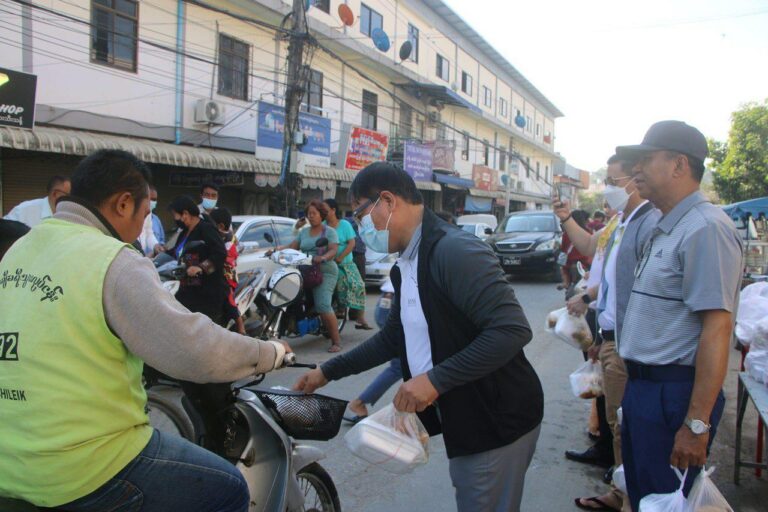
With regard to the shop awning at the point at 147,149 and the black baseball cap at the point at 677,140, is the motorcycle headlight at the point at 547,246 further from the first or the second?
the black baseball cap at the point at 677,140

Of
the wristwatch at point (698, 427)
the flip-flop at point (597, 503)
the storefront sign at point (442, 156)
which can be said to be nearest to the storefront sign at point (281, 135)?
the storefront sign at point (442, 156)

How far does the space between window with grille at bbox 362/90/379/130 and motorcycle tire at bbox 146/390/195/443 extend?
19.2 metres

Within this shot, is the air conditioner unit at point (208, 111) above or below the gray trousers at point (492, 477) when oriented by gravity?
above

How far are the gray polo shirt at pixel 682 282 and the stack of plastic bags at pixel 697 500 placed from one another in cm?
41

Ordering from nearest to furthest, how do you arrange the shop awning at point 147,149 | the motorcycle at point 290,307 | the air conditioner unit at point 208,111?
the motorcycle at point 290,307 < the shop awning at point 147,149 < the air conditioner unit at point 208,111

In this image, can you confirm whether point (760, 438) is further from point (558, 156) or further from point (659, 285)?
point (558, 156)

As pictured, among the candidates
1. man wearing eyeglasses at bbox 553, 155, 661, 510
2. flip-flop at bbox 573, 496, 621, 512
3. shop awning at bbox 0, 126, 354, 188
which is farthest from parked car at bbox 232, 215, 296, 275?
flip-flop at bbox 573, 496, 621, 512

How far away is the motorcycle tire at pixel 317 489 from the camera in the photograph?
2543 mm

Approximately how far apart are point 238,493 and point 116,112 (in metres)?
12.3

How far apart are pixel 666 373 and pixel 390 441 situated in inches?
43.4

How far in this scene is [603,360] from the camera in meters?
Answer: 3.32

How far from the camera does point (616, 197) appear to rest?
343 centimetres

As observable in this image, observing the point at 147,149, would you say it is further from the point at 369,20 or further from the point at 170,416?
the point at 369,20

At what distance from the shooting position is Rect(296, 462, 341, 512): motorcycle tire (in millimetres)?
2543
